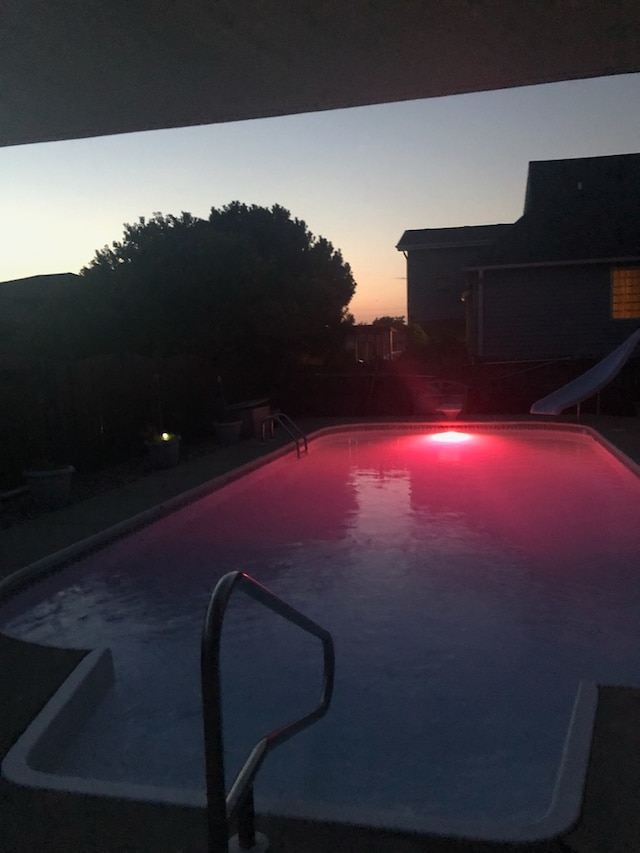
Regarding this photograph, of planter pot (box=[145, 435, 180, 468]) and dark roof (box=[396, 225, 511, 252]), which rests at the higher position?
dark roof (box=[396, 225, 511, 252])

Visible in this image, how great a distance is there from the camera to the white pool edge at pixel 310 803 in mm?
2576

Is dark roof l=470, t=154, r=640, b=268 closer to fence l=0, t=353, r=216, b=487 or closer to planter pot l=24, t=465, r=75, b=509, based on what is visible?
fence l=0, t=353, r=216, b=487

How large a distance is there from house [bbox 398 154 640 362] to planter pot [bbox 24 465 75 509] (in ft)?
48.5

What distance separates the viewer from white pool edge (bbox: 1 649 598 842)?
2.58 metres

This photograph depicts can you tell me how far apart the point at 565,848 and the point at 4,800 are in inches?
85.8

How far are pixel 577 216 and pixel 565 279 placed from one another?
2.70m

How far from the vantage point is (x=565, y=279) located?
2030cm

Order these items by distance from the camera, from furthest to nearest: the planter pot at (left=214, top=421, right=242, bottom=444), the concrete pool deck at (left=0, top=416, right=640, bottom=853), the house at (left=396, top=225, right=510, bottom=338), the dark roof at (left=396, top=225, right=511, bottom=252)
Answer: the house at (left=396, top=225, right=510, bottom=338), the dark roof at (left=396, top=225, right=511, bottom=252), the planter pot at (left=214, top=421, right=242, bottom=444), the concrete pool deck at (left=0, top=416, right=640, bottom=853)

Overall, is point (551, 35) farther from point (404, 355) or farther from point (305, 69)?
point (404, 355)

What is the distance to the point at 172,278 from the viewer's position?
21.1 m

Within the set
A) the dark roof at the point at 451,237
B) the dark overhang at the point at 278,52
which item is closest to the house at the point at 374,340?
the dark roof at the point at 451,237

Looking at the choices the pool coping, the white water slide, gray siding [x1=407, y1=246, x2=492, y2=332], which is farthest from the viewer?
gray siding [x1=407, y1=246, x2=492, y2=332]

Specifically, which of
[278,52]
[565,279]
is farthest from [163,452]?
[565,279]

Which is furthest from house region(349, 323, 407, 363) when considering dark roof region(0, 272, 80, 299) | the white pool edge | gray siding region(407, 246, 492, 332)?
the white pool edge
